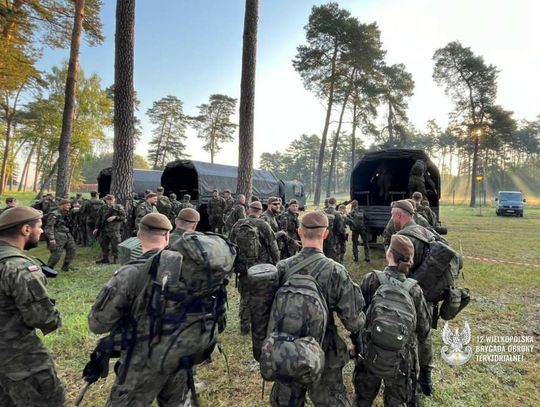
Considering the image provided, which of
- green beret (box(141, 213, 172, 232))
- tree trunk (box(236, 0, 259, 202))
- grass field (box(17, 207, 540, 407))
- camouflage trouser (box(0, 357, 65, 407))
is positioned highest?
tree trunk (box(236, 0, 259, 202))

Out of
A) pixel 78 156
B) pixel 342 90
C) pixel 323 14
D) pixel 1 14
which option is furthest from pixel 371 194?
pixel 78 156

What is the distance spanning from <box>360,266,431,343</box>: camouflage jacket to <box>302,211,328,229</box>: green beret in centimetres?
77

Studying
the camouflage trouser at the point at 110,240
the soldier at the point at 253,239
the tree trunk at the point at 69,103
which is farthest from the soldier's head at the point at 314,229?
the tree trunk at the point at 69,103

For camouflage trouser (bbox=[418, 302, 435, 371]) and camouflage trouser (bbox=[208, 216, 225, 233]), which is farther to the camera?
camouflage trouser (bbox=[208, 216, 225, 233])

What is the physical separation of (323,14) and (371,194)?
2177cm

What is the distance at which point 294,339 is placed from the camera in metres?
2.00

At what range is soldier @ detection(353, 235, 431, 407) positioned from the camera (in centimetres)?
253

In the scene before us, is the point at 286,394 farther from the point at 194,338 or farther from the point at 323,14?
the point at 323,14

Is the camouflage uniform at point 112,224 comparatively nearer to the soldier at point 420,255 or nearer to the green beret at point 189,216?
the green beret at point 189,216

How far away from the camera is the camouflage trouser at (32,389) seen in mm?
2186

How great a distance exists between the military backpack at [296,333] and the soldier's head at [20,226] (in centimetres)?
185

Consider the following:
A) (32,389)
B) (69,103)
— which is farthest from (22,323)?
(69,103)

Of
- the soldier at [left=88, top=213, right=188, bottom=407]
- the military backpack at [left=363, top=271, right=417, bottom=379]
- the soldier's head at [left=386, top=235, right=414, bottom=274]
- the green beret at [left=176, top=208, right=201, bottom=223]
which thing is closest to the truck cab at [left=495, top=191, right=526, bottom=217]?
the soldier's head at [left=386, top=235, right=414, bottom=274]

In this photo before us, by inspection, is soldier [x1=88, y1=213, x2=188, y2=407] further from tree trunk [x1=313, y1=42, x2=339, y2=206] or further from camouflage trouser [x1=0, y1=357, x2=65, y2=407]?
tree trunk [x1=313, y1=42, x2=339, y2=206]
